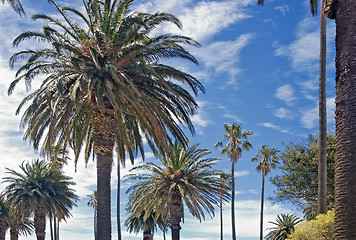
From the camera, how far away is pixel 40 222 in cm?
4612

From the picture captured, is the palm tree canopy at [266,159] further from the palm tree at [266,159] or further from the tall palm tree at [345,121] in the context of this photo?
the tall palm tree at [345,121]

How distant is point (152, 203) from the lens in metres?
37.2

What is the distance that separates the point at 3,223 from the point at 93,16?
135 ft

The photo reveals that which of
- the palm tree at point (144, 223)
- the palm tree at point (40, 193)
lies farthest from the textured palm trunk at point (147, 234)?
the palm tree at point (40, 193)

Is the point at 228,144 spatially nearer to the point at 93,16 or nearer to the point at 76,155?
the point at 76,155

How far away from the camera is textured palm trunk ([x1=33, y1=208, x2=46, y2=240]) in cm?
4467

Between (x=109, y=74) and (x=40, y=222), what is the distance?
2997cm

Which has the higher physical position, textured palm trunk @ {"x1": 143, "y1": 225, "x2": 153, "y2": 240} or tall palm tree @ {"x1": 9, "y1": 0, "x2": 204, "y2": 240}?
tall palm tree @ {"x1": 9, "y1": 0, "x2": 204, "y2": 240}

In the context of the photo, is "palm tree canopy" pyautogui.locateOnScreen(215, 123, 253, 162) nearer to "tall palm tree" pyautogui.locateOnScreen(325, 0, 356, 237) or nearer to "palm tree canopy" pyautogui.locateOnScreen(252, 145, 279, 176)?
"palm tree canopy" pyautogui.locateOnScreen(252, 145, 279, 176)

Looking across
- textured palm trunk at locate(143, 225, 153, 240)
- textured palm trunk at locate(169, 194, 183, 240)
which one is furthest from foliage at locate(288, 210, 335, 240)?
textured palm trunk at locate(143, 225, 153, 240)

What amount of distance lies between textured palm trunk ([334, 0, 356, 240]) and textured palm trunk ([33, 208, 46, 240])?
1530 inches

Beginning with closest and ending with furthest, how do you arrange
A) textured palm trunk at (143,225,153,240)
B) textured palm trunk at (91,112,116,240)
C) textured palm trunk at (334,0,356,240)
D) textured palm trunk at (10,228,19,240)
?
textured palm trunk at (334,0,356,240)
textured palm trunk at (91,112,116,240)
textured palm trunk at (10,228,19,240)
textured palm trunk at (143,225,153,240)

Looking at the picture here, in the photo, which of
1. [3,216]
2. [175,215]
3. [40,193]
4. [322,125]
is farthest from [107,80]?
[3,216]

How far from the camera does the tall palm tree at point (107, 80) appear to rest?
66.5ft
